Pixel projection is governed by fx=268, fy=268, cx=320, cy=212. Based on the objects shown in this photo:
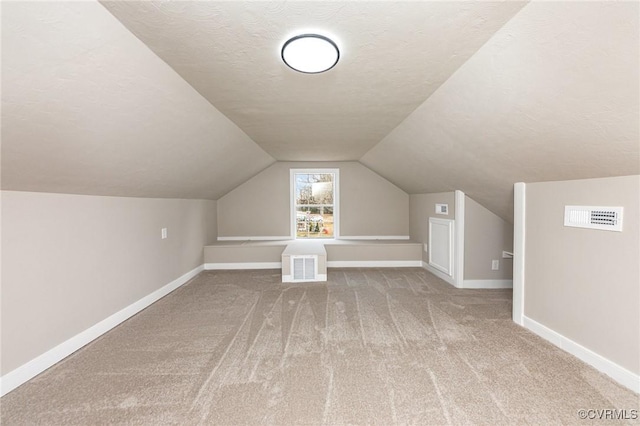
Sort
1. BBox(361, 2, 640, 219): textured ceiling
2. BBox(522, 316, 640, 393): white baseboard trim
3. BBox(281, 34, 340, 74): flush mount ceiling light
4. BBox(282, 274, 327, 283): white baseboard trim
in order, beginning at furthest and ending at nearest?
BBox(282, 274, 327, 283): white baseboard trim, BBox(522, 316, 640, 393): white baseboard trim, BBox(281, 34, 340, 74): flush mount ceiling light, BBox(361, 2, 640, 219): textured ceiling

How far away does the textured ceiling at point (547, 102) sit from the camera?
1026mm

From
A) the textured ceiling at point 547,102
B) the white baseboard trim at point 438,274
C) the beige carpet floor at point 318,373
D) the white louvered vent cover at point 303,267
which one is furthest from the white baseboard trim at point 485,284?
the white louvered vent cover at point 303,267

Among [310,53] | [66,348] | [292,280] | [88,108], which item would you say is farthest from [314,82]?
[292,280]

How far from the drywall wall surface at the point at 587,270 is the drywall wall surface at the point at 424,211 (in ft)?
4.25

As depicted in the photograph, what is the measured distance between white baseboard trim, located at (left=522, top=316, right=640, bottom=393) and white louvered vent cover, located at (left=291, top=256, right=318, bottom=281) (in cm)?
242

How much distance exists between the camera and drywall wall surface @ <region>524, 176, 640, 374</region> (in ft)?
5.30

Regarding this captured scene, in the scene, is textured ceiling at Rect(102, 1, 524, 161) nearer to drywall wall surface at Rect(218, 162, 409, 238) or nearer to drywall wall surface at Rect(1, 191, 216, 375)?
drywall wall surface at Rect(1, 191, 216, 375)

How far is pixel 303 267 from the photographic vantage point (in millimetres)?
3822

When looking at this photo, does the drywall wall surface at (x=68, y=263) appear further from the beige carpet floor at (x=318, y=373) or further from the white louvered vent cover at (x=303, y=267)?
the white louvered vent cover at (x=303, y=267)

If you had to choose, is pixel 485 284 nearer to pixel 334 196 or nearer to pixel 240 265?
pixel 334 196

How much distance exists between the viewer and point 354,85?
1.80 metres

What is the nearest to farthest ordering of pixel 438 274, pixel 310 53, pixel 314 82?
pixel 310 53 < pixel 314 82 < pixel 438 274

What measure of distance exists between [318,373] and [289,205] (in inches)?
144

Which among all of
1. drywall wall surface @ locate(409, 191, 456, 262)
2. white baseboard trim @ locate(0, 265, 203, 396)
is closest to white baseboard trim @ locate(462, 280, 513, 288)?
drywall wall surface @ locate(409, 191, 456, 262)
